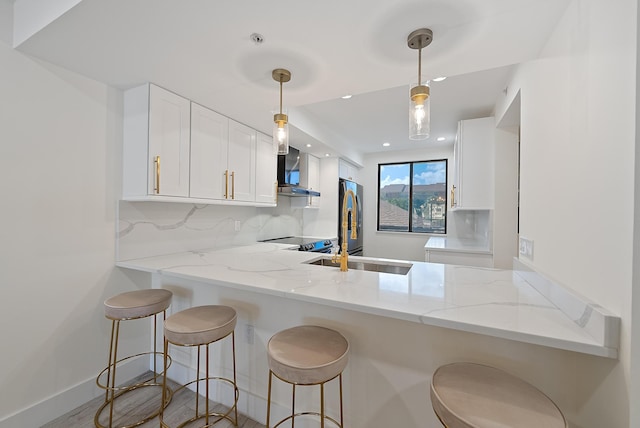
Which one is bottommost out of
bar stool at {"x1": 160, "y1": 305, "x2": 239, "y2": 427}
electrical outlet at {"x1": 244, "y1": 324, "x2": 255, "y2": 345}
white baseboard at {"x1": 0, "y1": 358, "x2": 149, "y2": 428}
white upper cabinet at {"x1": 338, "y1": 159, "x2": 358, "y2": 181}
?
white baseboard at {"x1": 0, "y1": 358, "x2": 149, "y2": 428}

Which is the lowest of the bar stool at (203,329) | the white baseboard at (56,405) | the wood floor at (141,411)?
the wood floor at (141,411)

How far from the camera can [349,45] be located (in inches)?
53.8

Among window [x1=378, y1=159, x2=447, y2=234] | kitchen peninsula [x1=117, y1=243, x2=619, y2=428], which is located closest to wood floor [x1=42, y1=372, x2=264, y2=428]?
kitchen peninsula [x1=117, y1=243, x2=619, y2=428]

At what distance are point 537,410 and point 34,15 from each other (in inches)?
109

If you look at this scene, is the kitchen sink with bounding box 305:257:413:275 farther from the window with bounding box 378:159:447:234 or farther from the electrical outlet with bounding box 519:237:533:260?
the window with bounding box 378:159:447:234

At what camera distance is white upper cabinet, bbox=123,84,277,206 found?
6.03ft

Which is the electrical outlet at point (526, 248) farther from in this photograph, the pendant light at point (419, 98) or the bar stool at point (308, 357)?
the bar stool at point (308, 357)

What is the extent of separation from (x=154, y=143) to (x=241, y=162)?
847 millimetres

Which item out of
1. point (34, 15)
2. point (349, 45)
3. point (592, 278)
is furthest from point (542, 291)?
point (34, 15)

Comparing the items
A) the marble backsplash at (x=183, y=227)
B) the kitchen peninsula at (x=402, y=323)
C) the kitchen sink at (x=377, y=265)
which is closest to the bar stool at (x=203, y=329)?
the kitchen peninsula at (x=402, y=323)

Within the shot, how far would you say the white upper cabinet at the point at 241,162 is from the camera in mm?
2479

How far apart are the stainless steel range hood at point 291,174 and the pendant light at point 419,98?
2048mm

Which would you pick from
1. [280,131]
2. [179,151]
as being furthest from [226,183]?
[280,131]

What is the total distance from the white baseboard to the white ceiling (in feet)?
6.85
